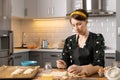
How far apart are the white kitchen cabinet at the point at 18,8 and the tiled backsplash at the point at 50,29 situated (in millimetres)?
334

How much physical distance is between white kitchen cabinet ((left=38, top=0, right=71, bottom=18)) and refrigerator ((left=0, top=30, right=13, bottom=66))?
1149 millimetres

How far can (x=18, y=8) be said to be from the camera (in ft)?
15.5

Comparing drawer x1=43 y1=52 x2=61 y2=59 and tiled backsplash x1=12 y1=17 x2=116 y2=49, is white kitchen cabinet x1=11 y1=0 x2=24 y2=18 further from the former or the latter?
drawer x1=43 y1=52 x2=61 y2=59

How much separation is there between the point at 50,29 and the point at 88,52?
9.99ft

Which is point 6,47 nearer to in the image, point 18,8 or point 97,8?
point 18,8

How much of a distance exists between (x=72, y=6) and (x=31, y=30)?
1082mm

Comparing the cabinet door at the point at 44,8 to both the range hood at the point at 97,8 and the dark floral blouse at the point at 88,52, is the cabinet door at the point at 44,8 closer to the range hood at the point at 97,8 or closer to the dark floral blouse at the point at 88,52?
the range hood at the point at 97,8

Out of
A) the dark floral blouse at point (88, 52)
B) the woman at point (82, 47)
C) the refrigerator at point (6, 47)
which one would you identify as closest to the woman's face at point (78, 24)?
the woman at point (82, 47)

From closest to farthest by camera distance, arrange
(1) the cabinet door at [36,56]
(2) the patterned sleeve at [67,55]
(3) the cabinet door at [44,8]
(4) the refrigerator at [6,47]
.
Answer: (2) the patterned sleeve at [67,55] → (4) the refrigerator at [6,47] → (1) the cabinet door at [36,56] → (3) the cabinet door at [44,8]

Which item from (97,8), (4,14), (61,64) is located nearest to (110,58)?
(97,8)

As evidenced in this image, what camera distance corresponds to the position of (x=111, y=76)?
1.59 metres

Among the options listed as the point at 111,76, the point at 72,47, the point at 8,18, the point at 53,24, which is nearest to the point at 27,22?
the point at 53,24

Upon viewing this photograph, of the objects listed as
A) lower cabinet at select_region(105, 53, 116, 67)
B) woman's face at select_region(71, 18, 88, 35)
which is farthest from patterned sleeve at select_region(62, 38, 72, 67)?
lower cabinet at select_region(105, 53, 116, 67)

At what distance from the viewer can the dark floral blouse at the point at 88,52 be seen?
2099 millimetres
